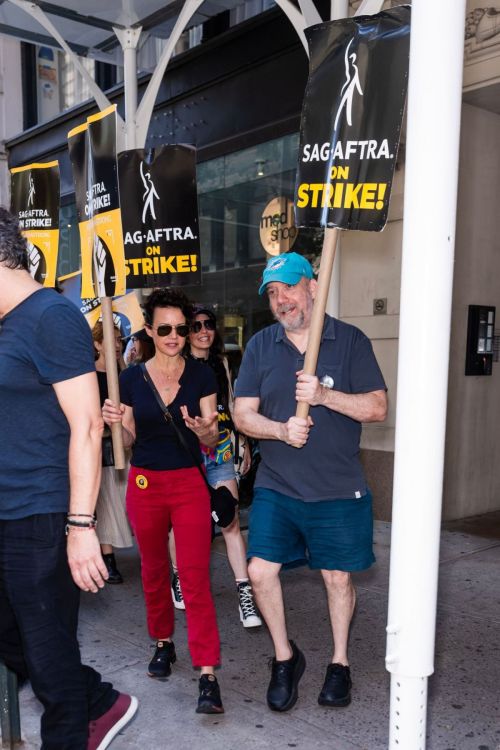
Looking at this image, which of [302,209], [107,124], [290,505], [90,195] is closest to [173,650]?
[290,505]

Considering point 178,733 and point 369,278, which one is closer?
point 178,733

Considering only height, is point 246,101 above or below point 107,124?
above

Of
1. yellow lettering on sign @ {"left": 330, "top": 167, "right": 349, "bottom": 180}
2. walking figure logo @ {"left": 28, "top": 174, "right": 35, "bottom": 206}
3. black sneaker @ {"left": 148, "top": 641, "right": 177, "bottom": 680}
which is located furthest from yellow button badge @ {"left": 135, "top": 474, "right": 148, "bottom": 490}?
walking figure logo @ {"left": 28, "top": 174, "right": 35, "bottom": 206}

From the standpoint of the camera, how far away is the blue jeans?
2523mm

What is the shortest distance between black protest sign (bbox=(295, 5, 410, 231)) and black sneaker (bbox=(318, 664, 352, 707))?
79.1 inches

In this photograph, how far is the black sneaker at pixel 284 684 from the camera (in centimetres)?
345

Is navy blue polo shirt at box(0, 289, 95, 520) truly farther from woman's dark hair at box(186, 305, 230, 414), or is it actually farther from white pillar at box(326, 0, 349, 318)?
white pillar at box(326, 0, 349, 318)

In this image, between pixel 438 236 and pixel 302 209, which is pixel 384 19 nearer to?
pixel 302 209

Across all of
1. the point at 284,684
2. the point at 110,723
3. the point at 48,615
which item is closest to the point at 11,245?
the point at 48,615

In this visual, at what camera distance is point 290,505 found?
3549mm

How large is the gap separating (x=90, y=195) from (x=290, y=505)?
2.21 meters

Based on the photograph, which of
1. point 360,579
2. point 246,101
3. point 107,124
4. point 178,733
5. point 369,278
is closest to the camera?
point 178,733

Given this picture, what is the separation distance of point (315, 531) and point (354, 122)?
1773 millimetres

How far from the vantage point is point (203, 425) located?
12.3 feet
